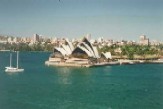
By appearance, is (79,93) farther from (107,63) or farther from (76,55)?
(107,63)

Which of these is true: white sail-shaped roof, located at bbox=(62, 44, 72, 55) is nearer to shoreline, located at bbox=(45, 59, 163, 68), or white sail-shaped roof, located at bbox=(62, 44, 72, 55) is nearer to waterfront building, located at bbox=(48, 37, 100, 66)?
A: waterfront building, located at bbox=(48, 37, 100, 66)

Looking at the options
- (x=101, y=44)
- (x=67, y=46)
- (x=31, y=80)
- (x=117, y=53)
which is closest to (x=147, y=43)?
(x=101, y=44)

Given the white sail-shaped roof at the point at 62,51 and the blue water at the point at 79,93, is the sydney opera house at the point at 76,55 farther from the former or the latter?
the blue water at the point at 79,93

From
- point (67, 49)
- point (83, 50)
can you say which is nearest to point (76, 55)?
point (83, 50)

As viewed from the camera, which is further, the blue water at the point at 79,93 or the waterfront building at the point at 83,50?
the waterfront building at the point at 83,50

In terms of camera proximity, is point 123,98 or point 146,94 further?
point 146,94

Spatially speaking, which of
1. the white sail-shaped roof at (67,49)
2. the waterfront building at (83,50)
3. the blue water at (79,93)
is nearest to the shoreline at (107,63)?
the waterfront building at (83,50)

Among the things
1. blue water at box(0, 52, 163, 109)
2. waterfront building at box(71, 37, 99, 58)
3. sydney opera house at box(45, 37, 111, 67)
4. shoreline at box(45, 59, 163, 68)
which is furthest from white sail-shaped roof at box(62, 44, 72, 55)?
blue water at box(0, 52, 163, 109)

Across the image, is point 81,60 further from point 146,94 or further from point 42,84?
point 146,94
